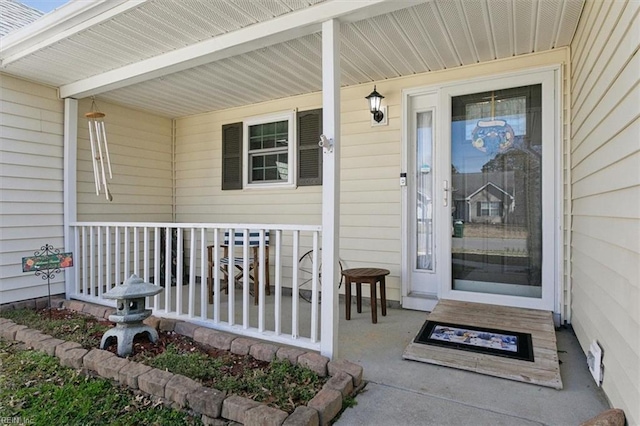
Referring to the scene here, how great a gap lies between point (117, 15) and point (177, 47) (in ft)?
1.76

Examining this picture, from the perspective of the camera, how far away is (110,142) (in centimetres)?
484

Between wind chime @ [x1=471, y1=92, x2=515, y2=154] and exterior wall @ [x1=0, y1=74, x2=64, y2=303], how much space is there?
4591 millimetres

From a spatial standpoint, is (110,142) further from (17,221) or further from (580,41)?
(580,41)

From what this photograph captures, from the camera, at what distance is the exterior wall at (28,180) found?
374cm

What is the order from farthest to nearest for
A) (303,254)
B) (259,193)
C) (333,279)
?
(259,193)
(303,254)
(333,279)

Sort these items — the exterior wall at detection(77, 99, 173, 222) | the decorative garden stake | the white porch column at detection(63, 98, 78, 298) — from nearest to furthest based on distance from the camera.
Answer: the decorative garden stake → the white porch column at detection(63, 98, 78, 298) → the exterior wall at detection(77, 99, 173, 222)

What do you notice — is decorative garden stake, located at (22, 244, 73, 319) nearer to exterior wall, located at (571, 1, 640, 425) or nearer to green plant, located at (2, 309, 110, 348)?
green plant, located at (2, 309, 110, 348)

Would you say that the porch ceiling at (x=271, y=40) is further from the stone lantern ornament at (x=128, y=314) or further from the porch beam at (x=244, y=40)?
the stone lantern ornament at (x=128, y=314)

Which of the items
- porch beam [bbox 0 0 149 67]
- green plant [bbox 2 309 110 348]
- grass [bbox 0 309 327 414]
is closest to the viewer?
grass [bbox 0 309 327 414]

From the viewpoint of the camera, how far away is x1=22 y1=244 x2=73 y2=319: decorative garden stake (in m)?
3.68

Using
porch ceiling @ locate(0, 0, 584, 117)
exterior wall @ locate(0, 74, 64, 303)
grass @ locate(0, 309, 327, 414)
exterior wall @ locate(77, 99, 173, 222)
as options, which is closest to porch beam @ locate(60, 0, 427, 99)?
porch ceiling @ locate(0, 0, 584, 117)

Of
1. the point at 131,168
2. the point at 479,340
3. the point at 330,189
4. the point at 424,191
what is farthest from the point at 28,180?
the point at 479,340

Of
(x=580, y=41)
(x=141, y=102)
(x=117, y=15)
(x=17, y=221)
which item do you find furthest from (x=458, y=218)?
(x=17, y=221)

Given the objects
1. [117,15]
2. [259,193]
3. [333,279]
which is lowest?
[333,279]
